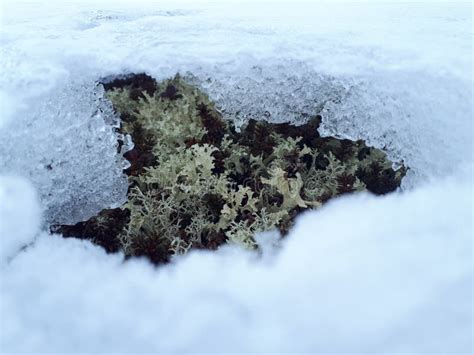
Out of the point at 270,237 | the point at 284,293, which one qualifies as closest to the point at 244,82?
the point at 270,237

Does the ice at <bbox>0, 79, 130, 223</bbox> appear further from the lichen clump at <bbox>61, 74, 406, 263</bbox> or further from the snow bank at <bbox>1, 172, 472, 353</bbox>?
the snow bank at <bbox>1, 172, 472, 353</bbox>

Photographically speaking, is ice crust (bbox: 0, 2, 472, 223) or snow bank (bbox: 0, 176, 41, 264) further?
ice crust (bbox: 0, 2, 472, 223)

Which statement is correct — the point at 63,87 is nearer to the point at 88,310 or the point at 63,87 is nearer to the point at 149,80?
the point at 149,80

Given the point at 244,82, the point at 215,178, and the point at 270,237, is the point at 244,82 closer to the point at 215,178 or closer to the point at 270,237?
the point at 215,178

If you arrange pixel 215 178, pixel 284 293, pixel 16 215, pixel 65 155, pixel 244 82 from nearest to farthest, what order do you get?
→ pixel 284 293
pixel 16 215
pixel 65 155
pixel 215 178
pixel 244 82

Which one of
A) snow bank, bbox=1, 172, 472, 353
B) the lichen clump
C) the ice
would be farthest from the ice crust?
snow bank, bbox=1, 172, 472, 353

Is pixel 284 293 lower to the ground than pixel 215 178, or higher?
lower
